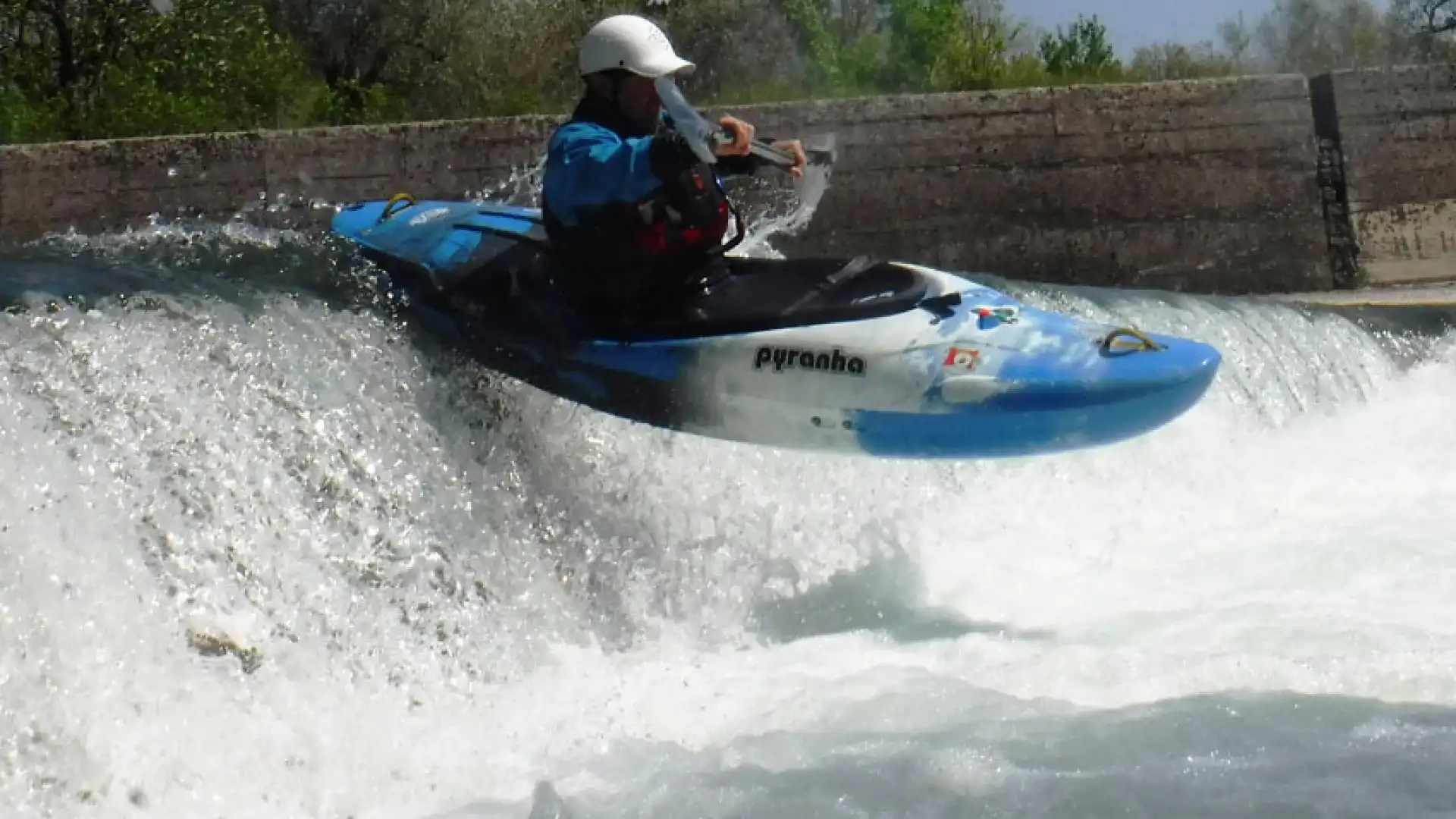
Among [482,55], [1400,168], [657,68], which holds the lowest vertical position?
[1400,168]

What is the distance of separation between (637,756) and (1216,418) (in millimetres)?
3782

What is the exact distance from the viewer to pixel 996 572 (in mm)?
5000

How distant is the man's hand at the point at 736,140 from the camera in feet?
13.1

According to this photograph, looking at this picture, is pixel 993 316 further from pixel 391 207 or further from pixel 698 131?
pixel 391 207

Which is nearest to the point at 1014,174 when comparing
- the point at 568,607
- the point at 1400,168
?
the point at 1400,168

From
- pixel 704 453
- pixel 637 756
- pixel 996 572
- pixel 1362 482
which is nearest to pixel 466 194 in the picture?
pixel 704 453

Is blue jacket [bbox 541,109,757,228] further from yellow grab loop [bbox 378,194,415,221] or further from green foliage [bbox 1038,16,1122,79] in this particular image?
green foliage [bbox 1038,16,1122,79]

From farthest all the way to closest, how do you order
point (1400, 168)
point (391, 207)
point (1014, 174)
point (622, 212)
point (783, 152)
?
point (1400, 168), point (1014, 174), point (391, 207), point (783, 152), point (622, 212)

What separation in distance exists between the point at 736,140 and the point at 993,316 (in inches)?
31.8

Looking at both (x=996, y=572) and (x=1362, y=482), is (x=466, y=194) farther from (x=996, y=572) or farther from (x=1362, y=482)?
(x=1362, y=482)

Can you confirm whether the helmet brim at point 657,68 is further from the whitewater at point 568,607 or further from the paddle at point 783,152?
the whitewater at point 568,607

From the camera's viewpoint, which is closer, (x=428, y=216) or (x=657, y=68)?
(x=657, y=68)

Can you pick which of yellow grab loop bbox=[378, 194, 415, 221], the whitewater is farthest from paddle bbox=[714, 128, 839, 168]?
yellow grab loop bbox=[378, 194, 415, 221]

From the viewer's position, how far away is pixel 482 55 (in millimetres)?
10969
